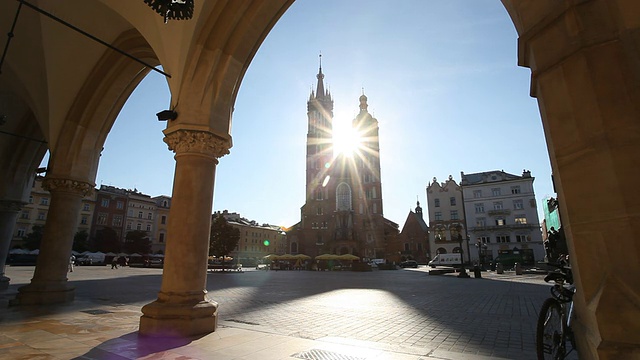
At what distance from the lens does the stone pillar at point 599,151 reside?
1863 mm

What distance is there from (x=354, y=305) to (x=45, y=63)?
1123 cm

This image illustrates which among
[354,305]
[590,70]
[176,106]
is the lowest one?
[354,305]

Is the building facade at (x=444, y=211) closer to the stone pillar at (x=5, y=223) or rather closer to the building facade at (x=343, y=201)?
the building facade at (x=343, y=201)

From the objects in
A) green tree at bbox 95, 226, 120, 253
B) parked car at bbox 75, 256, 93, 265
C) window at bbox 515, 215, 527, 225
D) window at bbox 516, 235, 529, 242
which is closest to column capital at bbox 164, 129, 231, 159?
parked car at bbox 75, 256, 93, 265

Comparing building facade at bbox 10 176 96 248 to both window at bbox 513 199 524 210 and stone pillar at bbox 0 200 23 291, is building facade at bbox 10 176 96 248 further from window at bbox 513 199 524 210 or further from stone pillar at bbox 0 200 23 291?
window at bbox 513 199 524 210

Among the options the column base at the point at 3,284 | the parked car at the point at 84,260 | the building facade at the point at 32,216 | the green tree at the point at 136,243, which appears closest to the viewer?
the column base at the point at 3,284

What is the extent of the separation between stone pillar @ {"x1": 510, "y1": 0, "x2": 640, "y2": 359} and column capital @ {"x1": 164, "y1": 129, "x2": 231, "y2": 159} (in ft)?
16.8

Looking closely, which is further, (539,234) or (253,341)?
(539,234)

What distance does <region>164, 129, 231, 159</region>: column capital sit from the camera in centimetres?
555

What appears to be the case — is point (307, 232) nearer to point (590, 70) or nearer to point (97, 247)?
point (97, 247)

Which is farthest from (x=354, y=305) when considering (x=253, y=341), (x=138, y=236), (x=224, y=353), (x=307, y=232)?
(x=138, y=236)

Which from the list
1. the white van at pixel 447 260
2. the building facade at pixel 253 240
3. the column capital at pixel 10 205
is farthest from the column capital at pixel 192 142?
the building facade at pixel 253 240

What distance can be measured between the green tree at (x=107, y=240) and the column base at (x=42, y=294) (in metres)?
54.0

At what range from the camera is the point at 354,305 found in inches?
324
